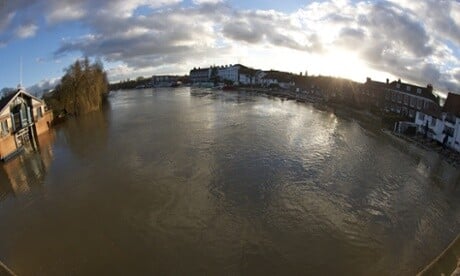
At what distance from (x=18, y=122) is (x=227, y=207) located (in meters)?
21.0

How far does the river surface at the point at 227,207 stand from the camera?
39.2 feet

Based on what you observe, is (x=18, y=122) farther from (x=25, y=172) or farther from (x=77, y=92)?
(x=77, y=92)

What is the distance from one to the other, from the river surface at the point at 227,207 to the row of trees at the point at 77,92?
1567 centimetres

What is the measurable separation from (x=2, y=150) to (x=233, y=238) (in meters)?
20.1

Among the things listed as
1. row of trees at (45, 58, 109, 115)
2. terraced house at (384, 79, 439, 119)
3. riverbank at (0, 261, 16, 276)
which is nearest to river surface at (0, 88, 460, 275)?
riverbank at (0, 261, 16, 276)

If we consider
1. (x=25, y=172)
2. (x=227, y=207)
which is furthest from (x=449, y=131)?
(x=25, y=172)

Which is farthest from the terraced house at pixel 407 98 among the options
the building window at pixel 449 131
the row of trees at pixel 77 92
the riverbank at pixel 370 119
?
the row of trees at pixel 77 92

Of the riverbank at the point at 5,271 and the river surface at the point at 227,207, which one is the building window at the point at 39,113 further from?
the riverbank at the point at 5,271

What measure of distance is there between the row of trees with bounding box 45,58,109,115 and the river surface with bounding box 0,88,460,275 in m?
A: 15.7

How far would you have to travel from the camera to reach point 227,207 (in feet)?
51.0

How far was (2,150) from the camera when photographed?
915 inches

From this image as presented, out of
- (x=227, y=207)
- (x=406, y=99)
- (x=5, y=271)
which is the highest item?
(x=406, y=99)

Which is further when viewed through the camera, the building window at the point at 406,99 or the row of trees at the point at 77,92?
the row of trees at the point at 77,92

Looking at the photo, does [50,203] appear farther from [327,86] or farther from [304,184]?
[327,86]
